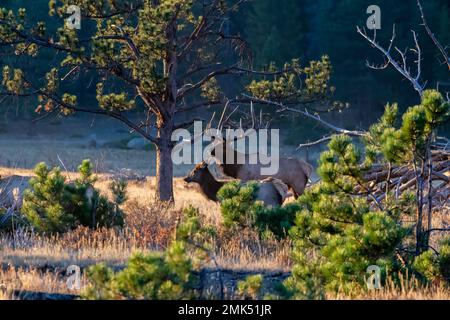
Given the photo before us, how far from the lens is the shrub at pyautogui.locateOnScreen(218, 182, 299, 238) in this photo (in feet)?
35.9

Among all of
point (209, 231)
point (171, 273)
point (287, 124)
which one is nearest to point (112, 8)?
point (209, 231)

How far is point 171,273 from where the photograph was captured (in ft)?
21.6

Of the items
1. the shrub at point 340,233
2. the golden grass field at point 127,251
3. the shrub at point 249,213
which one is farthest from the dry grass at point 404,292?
the shrub at point 249,213

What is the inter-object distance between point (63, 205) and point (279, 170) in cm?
766

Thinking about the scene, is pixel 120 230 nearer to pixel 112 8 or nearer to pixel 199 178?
pixel 199 178

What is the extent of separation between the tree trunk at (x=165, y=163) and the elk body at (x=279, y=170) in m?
1.06

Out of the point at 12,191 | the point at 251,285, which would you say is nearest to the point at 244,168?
the point at 12,191

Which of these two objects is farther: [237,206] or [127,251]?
[237,206]

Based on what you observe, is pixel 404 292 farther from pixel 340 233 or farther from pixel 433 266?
pixel 340 233

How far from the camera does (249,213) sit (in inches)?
438

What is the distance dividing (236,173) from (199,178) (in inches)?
46.7

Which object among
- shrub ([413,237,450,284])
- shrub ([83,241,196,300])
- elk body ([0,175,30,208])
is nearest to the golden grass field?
shrub ([413,237,450,284])

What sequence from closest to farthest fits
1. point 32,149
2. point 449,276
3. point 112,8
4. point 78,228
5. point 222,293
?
point 222,293 < point 449,276 < point 78,228 < point 112,8 < point 32,149

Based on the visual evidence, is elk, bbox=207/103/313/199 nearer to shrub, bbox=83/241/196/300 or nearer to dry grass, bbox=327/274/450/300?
dry grass, bbox=327/274/450/300
